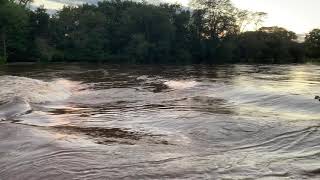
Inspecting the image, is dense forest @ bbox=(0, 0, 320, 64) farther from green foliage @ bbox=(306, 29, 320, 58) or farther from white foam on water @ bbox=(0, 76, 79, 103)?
white foam on water @ bbox=(0, 76, 79, 103)

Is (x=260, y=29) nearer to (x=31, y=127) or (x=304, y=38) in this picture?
(x=304, y=38)

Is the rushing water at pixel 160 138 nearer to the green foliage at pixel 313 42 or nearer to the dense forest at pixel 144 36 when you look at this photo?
the dense forest at pixel 144 36

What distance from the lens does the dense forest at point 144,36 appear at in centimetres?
7019

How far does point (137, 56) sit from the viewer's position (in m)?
73.3

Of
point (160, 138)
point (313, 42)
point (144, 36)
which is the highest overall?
point (144, 36)

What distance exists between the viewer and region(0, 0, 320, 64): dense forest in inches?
2763

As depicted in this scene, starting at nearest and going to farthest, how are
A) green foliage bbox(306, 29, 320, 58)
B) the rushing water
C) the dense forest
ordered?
the rushing water → the dense forest → green foliage bbox(306, 29, 320, 58)

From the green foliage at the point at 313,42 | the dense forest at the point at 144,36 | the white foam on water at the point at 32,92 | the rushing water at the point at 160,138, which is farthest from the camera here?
the green foliage at the point at 313,42

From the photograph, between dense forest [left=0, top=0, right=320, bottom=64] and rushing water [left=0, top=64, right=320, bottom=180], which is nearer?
rushing water [left=0, top=64, right=320, bottom=180]

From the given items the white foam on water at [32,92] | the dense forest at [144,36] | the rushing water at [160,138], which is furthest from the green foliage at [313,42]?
the rushing water at [160,138]

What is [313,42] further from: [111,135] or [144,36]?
[111,135]

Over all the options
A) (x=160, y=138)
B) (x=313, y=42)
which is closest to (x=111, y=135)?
(x=160, y=138)

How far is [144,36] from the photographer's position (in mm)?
A: 73625

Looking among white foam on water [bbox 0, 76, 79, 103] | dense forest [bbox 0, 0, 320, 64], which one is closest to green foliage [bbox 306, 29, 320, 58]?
dense forest [bbox 0, 0, 320, 64]
